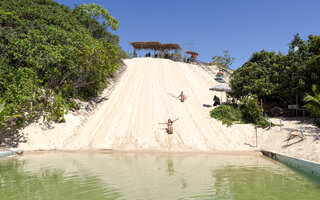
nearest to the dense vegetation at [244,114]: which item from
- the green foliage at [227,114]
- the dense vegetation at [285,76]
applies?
the green foliage at [227,114]

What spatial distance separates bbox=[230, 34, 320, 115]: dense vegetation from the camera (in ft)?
49.8

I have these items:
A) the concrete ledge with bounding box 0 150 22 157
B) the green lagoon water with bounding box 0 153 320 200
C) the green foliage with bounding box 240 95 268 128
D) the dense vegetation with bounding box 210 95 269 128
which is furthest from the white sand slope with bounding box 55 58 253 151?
the green lagoon water with bounding box 0 153 320 200

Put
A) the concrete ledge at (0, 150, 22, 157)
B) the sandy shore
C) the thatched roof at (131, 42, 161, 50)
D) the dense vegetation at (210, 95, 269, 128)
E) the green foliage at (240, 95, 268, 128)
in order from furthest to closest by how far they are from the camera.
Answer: the thatched roof at (131, 42, 161, 50) → the dense vegetation at (210, 95, 269, 128) → the green foliage at (240, 95, 268, 128) → the sandy shore → the concrete ledge at (0, 150, 22, 157)

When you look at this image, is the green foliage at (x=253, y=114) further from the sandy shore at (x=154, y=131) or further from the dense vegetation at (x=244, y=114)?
the sandy shore at (x=154, y=131)

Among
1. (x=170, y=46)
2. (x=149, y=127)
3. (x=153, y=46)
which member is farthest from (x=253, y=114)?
(x=153, y=46)

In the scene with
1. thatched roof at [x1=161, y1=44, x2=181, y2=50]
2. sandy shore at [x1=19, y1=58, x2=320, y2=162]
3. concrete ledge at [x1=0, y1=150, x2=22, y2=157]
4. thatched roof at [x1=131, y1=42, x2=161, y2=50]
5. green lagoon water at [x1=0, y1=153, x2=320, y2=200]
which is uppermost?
thatched roof at [x1=131, y1=42, x2=161, y2=50]

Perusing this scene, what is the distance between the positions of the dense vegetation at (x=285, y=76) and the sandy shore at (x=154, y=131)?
2567 millimetres

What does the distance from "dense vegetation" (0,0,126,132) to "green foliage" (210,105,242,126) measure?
9430mm

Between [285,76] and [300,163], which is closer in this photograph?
[300,163]

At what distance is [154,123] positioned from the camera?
50.6 ft

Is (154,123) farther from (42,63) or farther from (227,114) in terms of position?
(42,63)

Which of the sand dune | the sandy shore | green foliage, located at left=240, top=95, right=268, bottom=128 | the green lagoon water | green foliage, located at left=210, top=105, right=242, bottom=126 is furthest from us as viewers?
green foliage, located at left=210, top=105, right=242, bottom=126

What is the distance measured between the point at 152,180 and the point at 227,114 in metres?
10.7

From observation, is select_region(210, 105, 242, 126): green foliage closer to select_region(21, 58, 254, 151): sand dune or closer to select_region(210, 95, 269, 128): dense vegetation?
select_region(210, 95, 269, 128): dense vegetation
